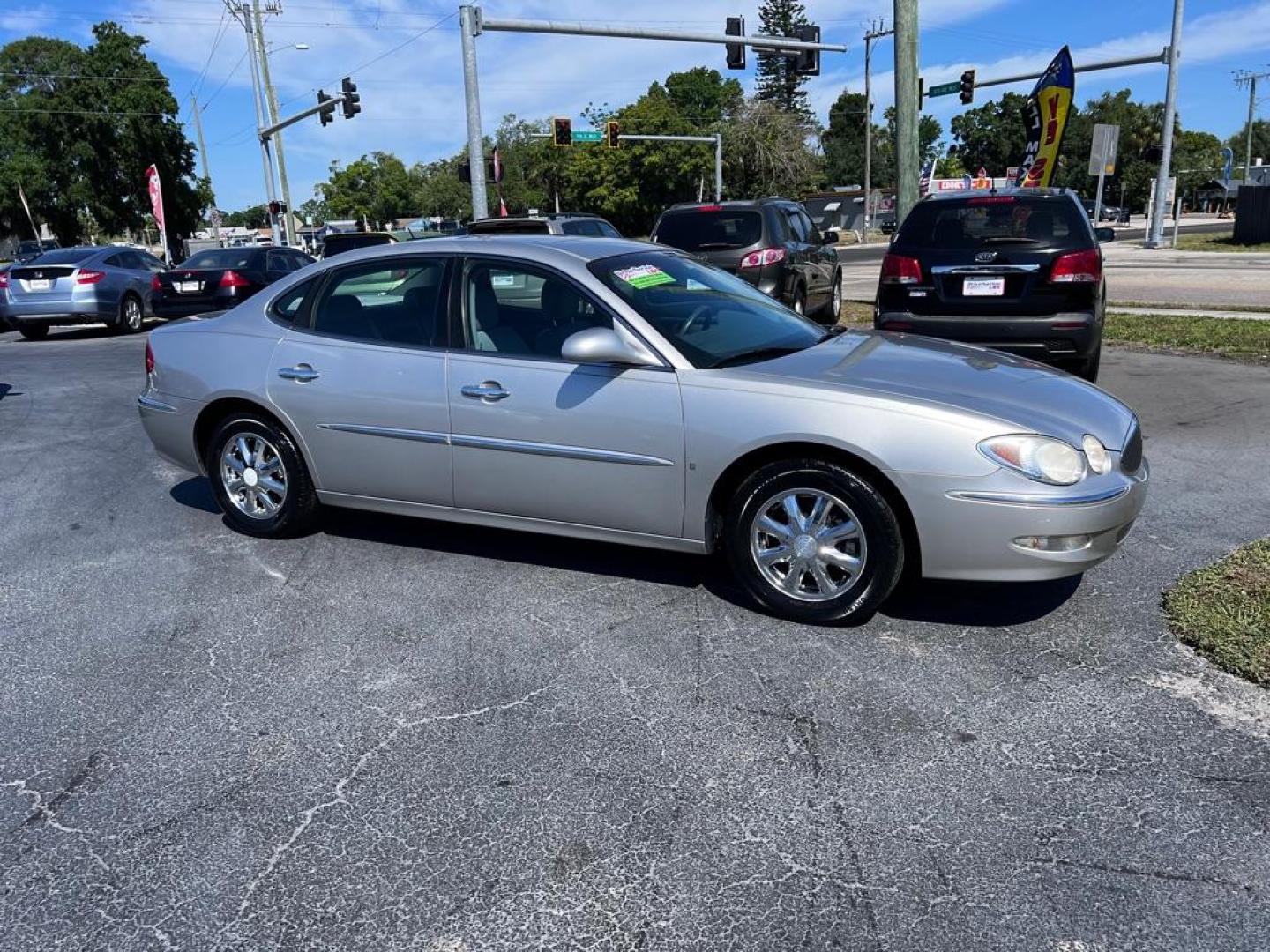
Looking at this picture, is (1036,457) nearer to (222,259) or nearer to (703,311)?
(703,311)

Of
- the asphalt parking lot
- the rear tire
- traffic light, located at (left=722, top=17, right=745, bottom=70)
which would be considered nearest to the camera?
the asphalt parking lot

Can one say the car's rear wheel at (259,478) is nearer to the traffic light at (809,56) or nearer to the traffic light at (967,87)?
the traffic light at (809,56)

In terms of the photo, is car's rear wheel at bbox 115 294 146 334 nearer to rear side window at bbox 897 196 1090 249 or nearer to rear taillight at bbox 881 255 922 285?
rear taillight at bbox 881 255 922 285

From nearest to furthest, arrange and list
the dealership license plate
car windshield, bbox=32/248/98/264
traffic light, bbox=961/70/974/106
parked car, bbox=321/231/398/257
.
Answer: the dealership license plate
car windshield, bbox=32/248/98/264
parked car, bbox=321/231/398/257
traffic light, bbox=961/70/974/106

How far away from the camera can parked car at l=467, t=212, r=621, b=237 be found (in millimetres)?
11875

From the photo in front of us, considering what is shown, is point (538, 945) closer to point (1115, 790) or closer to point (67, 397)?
point (1115, 790)

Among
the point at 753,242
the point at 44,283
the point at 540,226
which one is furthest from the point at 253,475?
the point at 44,283

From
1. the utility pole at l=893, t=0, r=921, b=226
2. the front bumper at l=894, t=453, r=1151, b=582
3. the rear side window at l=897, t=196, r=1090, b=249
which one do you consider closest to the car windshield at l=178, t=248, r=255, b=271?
the utility pole at l=893, t=0, r=921, b=226

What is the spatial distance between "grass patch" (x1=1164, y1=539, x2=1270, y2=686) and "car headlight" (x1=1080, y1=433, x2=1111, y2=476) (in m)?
0.74

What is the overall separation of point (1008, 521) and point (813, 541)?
0.74m

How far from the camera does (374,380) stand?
190 inches

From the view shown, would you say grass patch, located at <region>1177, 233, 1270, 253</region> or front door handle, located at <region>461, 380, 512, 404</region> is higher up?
front door handle, located at <region>461, 380, 512, 404</region>

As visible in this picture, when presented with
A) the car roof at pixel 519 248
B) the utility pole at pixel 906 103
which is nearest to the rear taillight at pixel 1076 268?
the car roof at pixel 519 248

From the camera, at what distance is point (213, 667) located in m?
3.92
